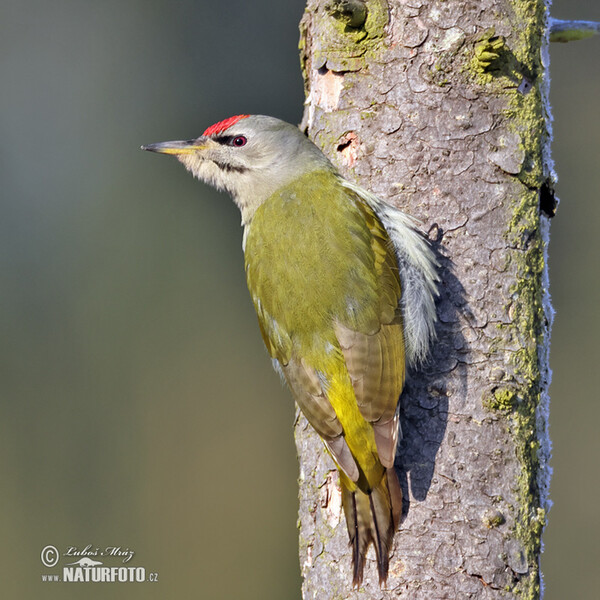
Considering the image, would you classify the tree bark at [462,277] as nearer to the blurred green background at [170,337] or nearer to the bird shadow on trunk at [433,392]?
the bird shadow on trunk at [433,392]

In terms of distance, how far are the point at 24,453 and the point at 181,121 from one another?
3372 millimetres

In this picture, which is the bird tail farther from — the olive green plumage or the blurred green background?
the blurred green background

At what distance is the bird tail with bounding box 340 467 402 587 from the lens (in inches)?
95.5

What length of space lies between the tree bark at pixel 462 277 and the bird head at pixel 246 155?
1.00 ft

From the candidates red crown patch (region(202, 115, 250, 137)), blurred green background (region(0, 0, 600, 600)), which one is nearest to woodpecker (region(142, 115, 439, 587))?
red crown patch (region(202, 115, 250, 137))

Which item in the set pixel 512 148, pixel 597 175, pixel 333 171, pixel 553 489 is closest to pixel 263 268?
pixel 333 171

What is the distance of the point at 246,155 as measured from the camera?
321cm

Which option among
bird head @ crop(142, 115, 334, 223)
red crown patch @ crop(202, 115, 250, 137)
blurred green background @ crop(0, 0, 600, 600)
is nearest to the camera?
bird head @ crop(142, 115, 334, 223)

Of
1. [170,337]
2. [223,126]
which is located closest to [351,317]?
[223,126]

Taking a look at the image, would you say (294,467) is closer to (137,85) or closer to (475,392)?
(137,85)

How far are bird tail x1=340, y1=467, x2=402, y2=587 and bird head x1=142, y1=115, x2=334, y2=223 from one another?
115 cm

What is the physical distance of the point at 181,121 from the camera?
8008 millimetres

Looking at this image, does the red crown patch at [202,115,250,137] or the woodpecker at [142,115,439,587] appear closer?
the woodpecker at [142,115,439,587]

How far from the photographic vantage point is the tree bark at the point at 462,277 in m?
2.43
